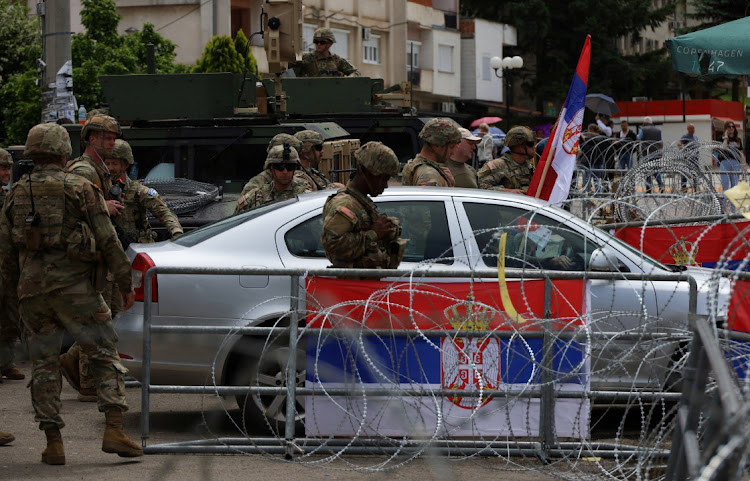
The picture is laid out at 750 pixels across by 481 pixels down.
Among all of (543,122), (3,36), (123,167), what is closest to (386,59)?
(543,122)

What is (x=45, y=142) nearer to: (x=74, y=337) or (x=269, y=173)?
(x=74, y=337)

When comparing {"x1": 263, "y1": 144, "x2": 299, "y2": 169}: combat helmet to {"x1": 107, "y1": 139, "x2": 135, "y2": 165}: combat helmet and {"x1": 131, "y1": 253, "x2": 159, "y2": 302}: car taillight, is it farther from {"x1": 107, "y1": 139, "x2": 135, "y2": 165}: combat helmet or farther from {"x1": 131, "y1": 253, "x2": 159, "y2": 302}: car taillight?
{"x1": 131, "y1": 253, "x2": 159, "y2": 302}: car taillight

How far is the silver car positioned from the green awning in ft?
14.5

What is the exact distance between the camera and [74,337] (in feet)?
24.0

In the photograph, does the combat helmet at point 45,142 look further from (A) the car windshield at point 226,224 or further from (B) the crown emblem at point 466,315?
(B) the crown emblem at point 466,315

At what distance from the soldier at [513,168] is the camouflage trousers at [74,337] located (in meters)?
5.32

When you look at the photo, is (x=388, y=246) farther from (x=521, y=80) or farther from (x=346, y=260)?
(x=521, y=80)

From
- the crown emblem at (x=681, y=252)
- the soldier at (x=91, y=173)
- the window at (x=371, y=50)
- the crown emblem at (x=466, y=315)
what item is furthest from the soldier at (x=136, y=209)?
the window at (x=371, y=50)

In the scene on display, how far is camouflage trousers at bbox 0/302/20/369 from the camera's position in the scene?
8586mm

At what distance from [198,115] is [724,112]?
4209 centimetres

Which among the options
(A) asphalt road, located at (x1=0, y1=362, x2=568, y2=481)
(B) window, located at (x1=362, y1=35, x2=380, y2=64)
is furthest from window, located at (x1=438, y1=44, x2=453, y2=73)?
(A) asphalt road, located at (x1=0, y1=362, x2=568, y2=481)

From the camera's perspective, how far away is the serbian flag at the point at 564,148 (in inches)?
424

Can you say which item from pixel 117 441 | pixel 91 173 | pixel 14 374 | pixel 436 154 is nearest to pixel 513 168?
pixel 436 154

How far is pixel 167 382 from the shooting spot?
8.02 meters
